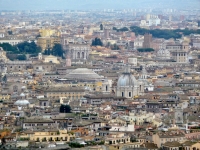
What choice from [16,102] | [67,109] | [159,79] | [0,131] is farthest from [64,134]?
[159,79]

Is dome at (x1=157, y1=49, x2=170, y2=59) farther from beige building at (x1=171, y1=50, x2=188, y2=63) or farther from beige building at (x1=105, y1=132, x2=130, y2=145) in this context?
beige building at (x1=105, y1=132, x2=130, y2=145)

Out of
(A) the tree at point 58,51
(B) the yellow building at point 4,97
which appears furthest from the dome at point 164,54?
(B) the yellow building at point 4,97

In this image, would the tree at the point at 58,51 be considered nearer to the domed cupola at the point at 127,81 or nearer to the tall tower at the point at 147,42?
the tall tower at the point at 147,42

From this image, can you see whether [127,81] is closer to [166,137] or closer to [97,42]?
[166,137]

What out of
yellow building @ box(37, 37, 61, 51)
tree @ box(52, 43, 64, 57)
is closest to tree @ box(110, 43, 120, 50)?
yellow building @ box(37, 37, 61, 51)

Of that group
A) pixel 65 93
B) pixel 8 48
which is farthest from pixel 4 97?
pixel 8 48

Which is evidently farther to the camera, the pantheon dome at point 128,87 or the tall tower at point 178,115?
the pantheon dome at point 128,87
